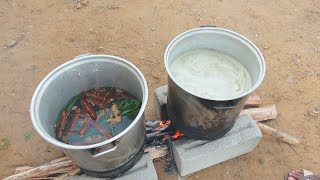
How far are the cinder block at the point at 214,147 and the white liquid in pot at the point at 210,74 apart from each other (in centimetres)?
60

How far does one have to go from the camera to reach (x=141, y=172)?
8.97 ft

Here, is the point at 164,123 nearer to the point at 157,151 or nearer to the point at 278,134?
the point at 157,151

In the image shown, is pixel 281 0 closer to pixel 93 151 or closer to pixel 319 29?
pixel 319 29

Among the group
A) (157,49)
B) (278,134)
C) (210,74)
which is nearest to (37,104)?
(210,74)

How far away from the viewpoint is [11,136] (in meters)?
3.38

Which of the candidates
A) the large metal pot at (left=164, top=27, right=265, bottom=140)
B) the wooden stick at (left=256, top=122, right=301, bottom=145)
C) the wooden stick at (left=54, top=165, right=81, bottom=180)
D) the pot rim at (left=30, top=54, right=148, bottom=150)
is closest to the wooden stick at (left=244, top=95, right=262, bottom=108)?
the wooden stick at (left=256, top=122, right=301, bottom=145)

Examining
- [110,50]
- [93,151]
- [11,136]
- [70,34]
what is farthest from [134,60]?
[93,151]

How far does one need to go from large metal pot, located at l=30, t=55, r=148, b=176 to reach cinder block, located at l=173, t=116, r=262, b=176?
0.42 meters

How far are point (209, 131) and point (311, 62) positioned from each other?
7.63 feet

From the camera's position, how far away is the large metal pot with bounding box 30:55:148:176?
2188mm

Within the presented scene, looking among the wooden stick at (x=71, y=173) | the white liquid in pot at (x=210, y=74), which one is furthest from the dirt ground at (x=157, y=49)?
the white liquid in pot at (x=210, y=74)

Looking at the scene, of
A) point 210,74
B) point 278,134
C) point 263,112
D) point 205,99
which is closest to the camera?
point 205,99

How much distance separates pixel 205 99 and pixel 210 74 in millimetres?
516

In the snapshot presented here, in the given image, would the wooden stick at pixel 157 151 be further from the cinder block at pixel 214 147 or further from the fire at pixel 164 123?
the fire at pixel 164 123
